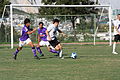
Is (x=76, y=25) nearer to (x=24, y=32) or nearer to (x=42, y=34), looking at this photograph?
(x=42, y=34)

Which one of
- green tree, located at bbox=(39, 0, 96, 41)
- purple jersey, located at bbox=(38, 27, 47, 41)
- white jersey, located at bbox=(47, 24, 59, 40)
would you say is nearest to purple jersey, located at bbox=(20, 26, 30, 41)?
white jersey, located at bbox=(47, 24, 59, 40)

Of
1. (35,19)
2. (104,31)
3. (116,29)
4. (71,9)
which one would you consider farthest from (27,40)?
(71,9)

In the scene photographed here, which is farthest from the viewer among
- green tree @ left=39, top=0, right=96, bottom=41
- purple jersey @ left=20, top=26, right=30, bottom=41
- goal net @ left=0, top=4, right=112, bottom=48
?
green tree @ left=39, top=0, right=96, bottom=41

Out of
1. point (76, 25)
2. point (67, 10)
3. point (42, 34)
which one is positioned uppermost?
point (67, 10)

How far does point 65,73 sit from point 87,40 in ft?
81.5

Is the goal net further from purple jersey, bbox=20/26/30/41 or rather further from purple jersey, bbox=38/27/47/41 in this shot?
purple jersey, bbox=20/26/30/41

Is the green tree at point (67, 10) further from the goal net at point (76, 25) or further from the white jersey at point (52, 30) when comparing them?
the white jersey at point (52, 30)

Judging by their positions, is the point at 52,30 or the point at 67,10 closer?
the point at 52,30

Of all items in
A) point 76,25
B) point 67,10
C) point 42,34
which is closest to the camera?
point 42,34

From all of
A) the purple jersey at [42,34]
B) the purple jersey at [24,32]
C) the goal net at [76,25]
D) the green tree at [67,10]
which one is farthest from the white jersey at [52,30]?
the green tree at [67,10]

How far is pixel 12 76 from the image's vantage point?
10711 mm

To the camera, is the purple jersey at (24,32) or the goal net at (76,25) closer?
the purple jersey at (24,32)

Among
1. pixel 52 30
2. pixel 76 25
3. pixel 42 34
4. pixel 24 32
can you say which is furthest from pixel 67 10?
pixel 24 32

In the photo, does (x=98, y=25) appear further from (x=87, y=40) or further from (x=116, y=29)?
(x=116, y=29)
